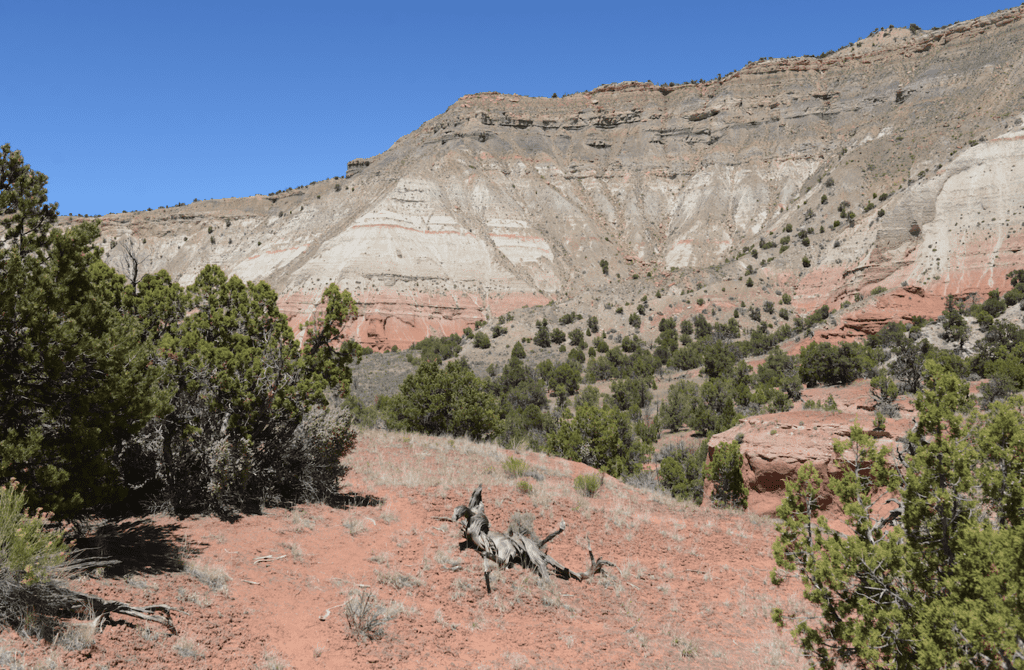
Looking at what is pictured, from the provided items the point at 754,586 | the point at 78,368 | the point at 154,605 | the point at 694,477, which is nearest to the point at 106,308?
the point at 78,368

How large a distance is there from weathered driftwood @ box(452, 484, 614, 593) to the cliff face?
39.7 m

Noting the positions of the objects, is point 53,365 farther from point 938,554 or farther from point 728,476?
point 728,476

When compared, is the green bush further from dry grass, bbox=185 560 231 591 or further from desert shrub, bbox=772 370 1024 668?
desert shrub, bbox=772 370 1024 668

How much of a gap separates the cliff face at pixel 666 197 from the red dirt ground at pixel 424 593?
3799 cm

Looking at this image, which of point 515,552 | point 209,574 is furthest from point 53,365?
point 515,552

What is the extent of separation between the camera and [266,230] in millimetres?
73375

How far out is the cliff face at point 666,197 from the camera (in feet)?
143

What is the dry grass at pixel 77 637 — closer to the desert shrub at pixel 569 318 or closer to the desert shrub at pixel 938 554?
the desert shrub at pixel 938 554

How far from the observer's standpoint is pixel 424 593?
684 centimetres

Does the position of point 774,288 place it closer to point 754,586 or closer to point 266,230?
point 754,586

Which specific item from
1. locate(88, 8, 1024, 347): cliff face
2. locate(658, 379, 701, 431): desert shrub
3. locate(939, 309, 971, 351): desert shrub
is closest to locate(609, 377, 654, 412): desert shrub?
locate(658, 379, 701, 431): desert shrub

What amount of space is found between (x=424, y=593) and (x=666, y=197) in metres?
75.1

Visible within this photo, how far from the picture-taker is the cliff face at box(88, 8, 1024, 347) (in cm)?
4350

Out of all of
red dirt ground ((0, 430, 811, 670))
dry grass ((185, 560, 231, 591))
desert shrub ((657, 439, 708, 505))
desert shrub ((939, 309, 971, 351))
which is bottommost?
desert shrub ((657, 439, 708, 505))
